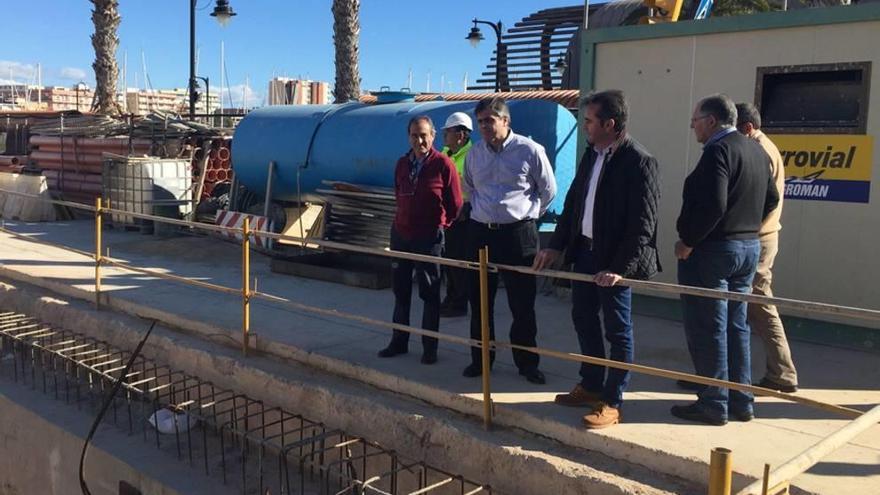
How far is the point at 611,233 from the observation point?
4027mm

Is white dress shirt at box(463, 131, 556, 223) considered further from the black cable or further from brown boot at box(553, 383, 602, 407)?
the black cable

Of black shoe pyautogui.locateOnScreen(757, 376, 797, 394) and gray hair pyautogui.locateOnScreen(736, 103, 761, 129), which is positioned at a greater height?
gray hair pyautogui.locateOnScreen(736, 103, 761, 129)

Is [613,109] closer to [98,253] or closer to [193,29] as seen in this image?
[98,253]

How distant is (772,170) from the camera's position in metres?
4.52

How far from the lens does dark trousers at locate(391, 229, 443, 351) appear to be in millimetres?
5242

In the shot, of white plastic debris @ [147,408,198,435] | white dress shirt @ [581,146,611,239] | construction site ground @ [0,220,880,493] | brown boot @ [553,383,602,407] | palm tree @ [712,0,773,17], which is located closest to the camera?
construction site ground @ [0,220,880,493]

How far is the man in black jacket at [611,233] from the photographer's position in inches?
156

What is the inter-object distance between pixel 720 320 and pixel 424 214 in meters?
2.06

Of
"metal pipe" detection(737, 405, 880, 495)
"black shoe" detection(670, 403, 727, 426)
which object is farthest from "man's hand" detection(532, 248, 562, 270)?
"metal pipe" detection(737, 405, 880, 495)

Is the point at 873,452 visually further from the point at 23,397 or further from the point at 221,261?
the point at 221,261

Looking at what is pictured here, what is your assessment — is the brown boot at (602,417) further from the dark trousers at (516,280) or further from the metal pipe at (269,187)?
the metal pipe at (269,187)

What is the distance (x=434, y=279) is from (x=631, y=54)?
2921 millimetres

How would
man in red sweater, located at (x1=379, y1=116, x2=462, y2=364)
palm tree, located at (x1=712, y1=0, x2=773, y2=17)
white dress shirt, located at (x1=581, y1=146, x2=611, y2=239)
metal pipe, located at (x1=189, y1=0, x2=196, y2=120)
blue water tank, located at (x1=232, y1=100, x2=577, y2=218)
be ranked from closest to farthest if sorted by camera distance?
white dress shirt, located at (x1=581, y1=146, x2=611, y2=239)
man in red sweater, located at (x1=379, y1=116, x2=462, y2=364)
blue water tank, located at (x1=232, y1=100, x2=577, y2=218)
metal pipe, located at (x1=189, y1=0, x2=196, y2=120)
palm tree, located at (x1=712, y1=0, x2=773, y2=17)

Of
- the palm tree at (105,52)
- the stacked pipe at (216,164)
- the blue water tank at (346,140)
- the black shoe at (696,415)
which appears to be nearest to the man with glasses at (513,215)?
the black shoe at (696,415)
